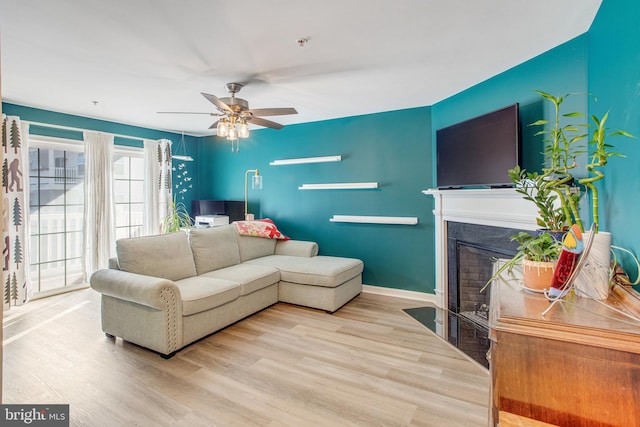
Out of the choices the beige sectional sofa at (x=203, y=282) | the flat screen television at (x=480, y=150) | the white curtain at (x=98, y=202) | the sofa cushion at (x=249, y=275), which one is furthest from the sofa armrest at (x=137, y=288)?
the flat screen television at (x=480, y=150)

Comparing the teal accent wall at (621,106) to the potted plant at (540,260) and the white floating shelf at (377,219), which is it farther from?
the white floating shelf at (377,219)

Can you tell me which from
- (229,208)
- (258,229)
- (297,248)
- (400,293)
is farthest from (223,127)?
(400,293)

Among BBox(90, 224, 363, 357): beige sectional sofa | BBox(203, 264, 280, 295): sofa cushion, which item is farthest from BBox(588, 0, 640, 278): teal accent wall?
BBox(203, 264, 280, 295): sofa cushion

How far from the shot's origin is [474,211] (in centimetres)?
313

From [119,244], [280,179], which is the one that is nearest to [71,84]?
[119,244]

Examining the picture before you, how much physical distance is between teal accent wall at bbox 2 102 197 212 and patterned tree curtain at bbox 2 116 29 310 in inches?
8.6

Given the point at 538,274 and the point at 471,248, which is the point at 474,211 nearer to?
the point at 471,248

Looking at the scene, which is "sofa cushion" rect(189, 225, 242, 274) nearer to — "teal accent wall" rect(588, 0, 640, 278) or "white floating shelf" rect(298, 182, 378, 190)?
"white floating shelf" rect(298, 182, 378, 190)

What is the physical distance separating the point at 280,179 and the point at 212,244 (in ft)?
5.68

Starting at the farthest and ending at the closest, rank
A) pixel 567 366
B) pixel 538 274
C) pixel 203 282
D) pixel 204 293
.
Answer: pixel 203 282 < pixel 204 293 < pixel 538 274 < pixel 567 366

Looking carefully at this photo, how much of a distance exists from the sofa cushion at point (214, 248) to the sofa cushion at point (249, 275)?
0.31ft

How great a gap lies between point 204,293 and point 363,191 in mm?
2451

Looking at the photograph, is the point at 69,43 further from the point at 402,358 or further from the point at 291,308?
the point at 402,358

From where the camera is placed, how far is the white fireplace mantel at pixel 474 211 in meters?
2.61
